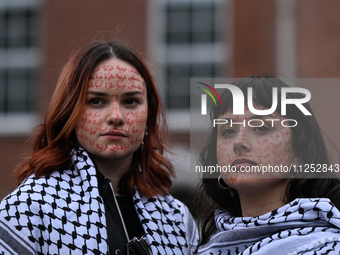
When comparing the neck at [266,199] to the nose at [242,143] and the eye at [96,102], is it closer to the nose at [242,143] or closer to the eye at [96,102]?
the nose at [242,143]

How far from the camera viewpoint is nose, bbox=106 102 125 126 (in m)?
2.46

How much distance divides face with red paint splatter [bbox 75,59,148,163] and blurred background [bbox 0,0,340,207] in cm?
527

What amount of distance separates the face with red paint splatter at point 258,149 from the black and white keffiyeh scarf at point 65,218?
→ 50 centimetres

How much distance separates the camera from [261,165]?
89.7 inches

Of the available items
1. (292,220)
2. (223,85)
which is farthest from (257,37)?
(292,220)

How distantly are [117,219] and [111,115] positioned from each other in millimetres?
515

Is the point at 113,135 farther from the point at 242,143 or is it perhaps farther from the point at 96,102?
the point at 242,143

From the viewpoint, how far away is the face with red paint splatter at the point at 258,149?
228 cm

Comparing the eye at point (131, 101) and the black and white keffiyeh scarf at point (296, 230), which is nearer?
the black and white keffiyeh scarf at point (296, 230)

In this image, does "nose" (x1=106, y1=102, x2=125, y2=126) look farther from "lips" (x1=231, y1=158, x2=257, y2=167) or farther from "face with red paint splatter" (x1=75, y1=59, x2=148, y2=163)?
"lips" (x1=231, y1=158, x2=257, y2=167)

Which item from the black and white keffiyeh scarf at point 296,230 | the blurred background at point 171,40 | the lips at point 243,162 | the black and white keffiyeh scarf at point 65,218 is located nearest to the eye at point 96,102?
the black and white keffiyeh scarf at point 65,218

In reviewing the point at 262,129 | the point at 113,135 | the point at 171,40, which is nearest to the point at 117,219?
Result: the point at 113,135

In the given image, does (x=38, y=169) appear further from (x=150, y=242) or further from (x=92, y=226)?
(x=150, y=242)

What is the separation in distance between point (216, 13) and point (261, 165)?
729 cm
